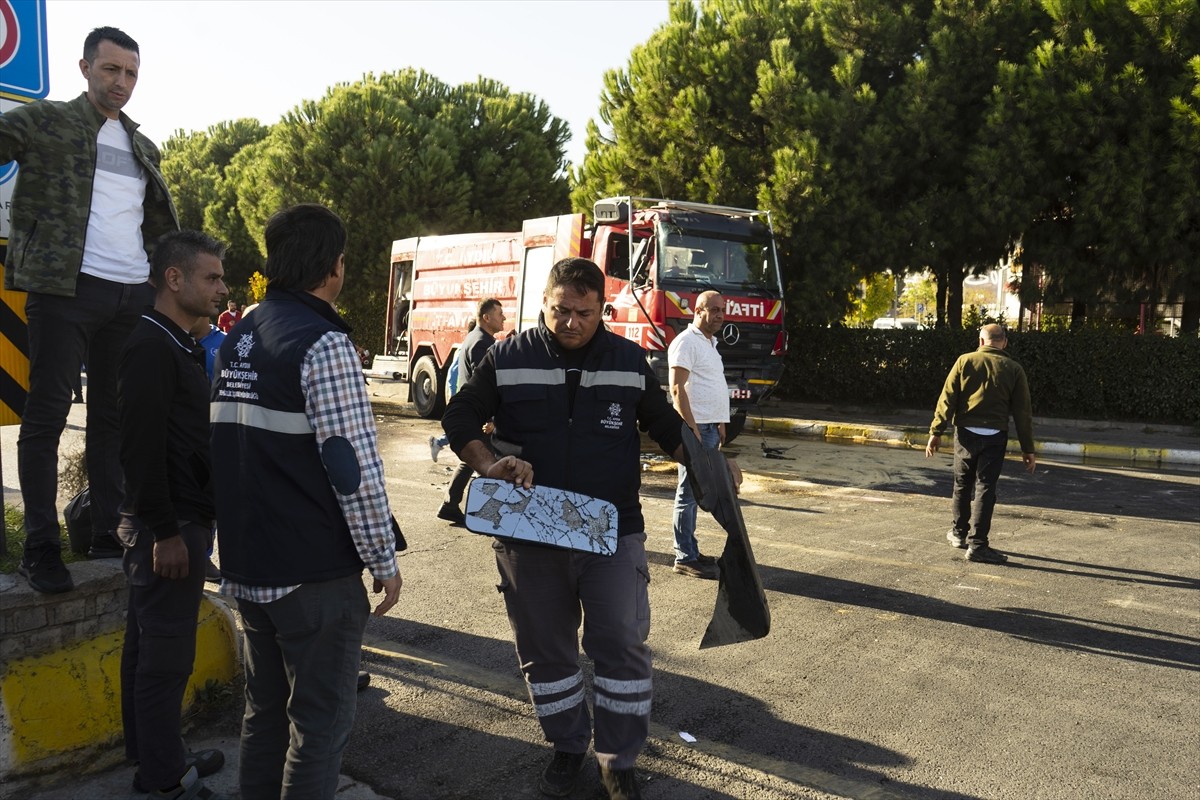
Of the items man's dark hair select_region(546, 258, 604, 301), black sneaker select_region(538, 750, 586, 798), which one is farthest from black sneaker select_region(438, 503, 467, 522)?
man's dark hair select_region(546, 258, 604, 301)

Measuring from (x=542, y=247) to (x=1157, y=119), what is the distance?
9.54 metres

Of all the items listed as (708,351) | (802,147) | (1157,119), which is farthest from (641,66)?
(708,351)

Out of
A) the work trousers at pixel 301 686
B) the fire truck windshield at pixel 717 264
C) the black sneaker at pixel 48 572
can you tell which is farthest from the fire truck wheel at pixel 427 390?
the work trousers at pixel 301 686

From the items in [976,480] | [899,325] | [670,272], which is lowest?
[976,480]

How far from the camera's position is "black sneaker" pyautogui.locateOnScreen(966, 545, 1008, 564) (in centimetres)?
696

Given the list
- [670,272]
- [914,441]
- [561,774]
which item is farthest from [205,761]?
[914,441]

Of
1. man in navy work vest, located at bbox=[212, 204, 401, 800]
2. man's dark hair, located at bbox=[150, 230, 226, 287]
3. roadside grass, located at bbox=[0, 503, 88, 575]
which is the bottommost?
roadside grass, located at bbox=[0, 503, 88, 575]

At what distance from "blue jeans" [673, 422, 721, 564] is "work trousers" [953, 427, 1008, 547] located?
6.75ft

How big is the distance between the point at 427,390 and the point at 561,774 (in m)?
13.5

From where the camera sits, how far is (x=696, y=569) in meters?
6.48

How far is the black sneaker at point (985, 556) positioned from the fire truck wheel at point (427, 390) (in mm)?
10556

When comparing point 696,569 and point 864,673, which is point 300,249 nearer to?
point 864,673

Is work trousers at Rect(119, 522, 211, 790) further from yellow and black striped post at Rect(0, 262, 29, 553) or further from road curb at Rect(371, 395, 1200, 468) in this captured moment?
road curb at Rect(371, 395, 1200, 468)

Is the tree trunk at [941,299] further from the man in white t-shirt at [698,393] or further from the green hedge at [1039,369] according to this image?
the man in white t-shirt at [698,393]
